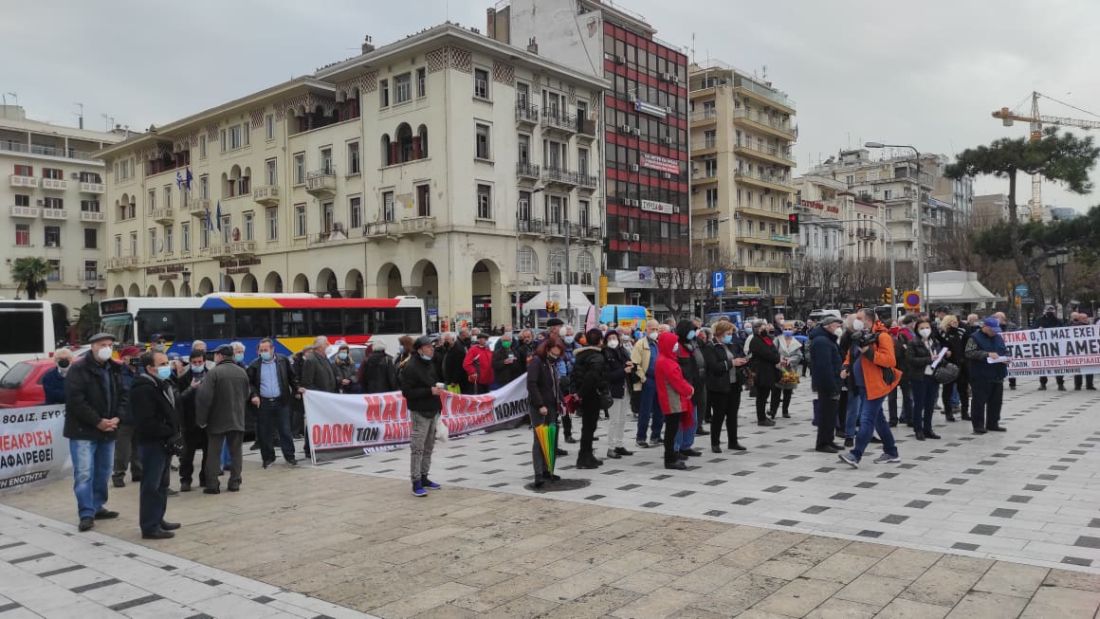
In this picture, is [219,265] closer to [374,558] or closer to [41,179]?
[41,179]

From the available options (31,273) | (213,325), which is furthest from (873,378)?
(31,273)

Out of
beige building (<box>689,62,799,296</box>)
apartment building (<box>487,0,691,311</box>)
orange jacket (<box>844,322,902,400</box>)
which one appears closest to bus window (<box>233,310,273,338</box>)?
orange jacket (<box>844,322,902,400</box>)

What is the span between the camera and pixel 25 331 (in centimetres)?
1895

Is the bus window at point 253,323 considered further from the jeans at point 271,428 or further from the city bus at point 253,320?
the jeans at point 271,428

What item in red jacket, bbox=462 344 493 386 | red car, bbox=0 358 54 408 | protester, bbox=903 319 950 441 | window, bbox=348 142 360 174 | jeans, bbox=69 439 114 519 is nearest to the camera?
jeans, bbox=69 439 114 519

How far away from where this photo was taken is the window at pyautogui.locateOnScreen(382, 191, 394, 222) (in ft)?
152

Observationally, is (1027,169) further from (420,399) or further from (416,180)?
(420,399)

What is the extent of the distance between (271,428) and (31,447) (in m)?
3.05

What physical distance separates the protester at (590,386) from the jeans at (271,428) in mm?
4400

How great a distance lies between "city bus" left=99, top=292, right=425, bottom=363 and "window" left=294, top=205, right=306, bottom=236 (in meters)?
19.4

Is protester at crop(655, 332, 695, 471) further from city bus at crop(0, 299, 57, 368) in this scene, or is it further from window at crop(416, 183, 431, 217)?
window at crop(416, 183, 431, 217)

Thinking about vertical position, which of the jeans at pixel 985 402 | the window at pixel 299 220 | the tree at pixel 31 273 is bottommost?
the jeans at pixel 985 402

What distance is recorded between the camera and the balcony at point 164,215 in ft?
204

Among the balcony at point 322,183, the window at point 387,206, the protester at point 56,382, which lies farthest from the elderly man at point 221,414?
the balcony at point 322,183
